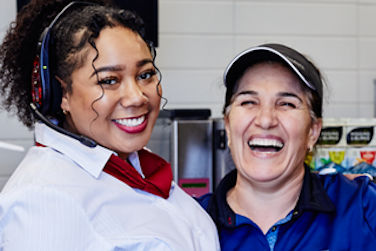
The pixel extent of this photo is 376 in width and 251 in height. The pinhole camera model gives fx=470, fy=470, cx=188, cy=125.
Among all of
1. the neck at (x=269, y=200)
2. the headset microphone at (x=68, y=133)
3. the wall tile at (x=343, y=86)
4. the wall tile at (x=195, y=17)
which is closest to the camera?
the headset microphone at (x=68, y=133)

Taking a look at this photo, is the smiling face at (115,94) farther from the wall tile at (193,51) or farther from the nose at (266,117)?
the wall tile at (193,51)

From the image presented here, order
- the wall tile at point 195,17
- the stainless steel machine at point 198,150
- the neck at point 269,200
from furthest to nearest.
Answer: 1. the wall tile at point 195,17
2. the stainless steel machine at point 198,150
3. the neck at point 269,200

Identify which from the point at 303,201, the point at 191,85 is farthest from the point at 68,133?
the point at 191,85

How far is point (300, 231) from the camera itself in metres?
1.14

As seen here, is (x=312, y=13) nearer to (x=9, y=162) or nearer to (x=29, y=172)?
(x=9, y=162)

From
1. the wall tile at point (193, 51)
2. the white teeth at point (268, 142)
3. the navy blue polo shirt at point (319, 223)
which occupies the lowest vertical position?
the navy blue polo shirt at point (319, 223)

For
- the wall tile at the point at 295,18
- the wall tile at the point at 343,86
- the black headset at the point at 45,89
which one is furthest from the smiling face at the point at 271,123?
the wall tile at the point at 343,86

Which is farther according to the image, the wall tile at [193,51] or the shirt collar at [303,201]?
the wall tile at [193,51]

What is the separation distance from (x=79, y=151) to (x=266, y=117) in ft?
1.53

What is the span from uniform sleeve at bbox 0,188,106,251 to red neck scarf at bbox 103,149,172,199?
0.17 metres

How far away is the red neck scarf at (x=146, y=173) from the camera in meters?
1.02

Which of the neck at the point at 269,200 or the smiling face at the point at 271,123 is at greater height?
the smiling face at the point at 271,123

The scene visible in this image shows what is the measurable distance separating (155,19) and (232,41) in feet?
1.96

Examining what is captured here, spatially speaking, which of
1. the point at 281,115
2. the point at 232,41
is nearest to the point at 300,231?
the point at 281,115
